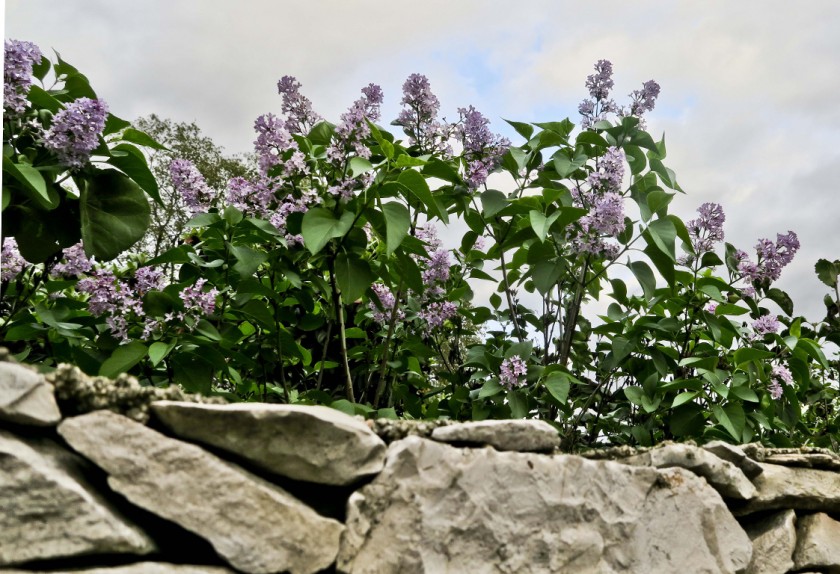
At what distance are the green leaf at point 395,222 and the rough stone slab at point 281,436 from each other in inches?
23.6

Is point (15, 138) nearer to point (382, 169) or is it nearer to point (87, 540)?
point (382, 169)

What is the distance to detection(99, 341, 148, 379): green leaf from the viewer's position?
77.0 inches

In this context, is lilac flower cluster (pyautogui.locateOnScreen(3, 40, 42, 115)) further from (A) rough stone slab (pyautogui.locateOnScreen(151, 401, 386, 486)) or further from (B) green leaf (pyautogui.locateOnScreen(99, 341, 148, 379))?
(A) rough stone slab (pyautogui.locateOnScreen(151, 401, 386, 486))

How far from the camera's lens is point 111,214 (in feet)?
6.75

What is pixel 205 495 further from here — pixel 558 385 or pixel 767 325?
pixel 767 325

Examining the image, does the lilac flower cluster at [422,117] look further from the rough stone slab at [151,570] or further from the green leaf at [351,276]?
the rough stone slab at [151,570]

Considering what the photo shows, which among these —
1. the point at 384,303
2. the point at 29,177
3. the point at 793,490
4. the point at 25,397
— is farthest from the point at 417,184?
the point at 793,490

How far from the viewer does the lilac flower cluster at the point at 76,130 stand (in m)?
1.80

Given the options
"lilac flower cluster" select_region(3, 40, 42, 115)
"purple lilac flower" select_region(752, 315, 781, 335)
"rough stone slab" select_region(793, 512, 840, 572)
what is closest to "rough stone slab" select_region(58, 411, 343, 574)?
"lilac flower cluster" select_region(3, 40, 42, 115)

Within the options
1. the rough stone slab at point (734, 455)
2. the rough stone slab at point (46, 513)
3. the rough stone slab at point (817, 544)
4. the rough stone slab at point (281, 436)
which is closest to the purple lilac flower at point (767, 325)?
the rough stone slab at point (817, 544)

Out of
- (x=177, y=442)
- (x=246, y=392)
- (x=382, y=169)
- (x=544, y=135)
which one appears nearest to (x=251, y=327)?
(x=246, y=392)

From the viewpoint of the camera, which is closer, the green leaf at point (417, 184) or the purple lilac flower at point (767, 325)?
the green leaf at point (417, 184)

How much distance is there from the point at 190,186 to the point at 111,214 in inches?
11.9

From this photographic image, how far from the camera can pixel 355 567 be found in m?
1.52
